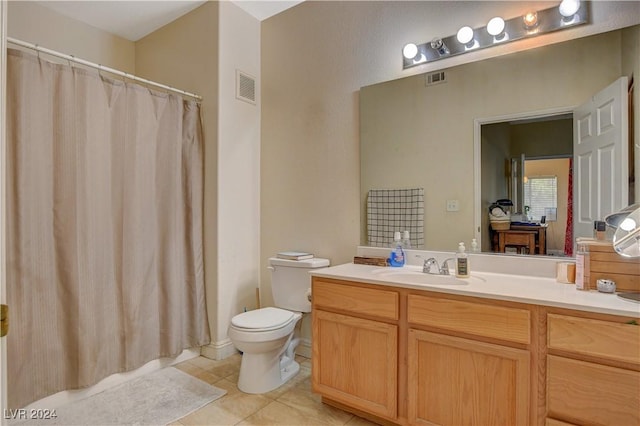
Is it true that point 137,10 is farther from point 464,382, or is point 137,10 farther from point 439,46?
point 464,382

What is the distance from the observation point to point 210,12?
2.71m

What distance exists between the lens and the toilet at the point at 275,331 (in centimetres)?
212

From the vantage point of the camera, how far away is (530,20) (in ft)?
6.08

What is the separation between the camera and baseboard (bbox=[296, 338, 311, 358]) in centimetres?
270

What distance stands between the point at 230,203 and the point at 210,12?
1.50 meters

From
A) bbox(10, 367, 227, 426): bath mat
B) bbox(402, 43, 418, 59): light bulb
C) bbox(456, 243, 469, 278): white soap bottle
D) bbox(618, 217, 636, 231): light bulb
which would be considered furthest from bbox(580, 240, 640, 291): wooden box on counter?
bbox(10, 367, 227, 426): bath mat

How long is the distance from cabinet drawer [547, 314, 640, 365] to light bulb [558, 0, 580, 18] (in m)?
1.49

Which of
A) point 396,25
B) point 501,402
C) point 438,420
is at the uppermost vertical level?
point 396,25

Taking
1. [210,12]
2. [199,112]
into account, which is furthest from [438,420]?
[210,12]

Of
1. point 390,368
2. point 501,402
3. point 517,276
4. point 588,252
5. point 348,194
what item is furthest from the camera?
point 348,194

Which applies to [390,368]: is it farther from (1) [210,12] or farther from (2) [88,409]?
(1) [210,12]

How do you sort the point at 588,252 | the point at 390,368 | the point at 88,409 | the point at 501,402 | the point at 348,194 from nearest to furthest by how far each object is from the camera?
1. the point at 501,402
2. the point at 588,252
3. the point at 390,368
4. the point at 88,409
5. the point at 348,194

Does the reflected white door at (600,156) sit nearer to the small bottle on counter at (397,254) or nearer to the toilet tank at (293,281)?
the small bottle on counter at (397,254)

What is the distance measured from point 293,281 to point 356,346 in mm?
822
